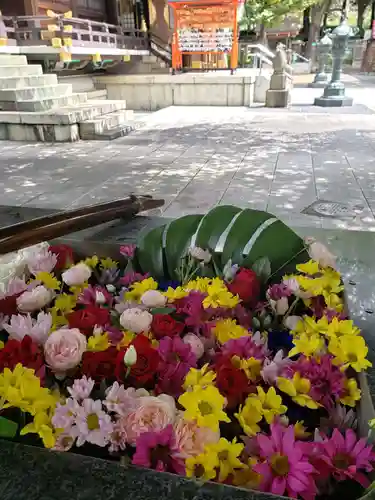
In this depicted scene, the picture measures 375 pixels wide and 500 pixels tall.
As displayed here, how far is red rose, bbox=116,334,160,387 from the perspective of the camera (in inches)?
40.8

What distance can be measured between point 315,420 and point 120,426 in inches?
19.0

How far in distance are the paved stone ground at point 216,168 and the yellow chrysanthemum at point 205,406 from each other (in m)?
2.62

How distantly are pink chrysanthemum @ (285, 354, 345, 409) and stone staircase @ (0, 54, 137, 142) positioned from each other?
6.60m

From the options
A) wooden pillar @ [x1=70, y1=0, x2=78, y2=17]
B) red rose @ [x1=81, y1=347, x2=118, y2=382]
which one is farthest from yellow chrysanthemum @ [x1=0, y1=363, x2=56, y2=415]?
wooden pillar @ [x1=70, y1=0, x2=78, y2=17]

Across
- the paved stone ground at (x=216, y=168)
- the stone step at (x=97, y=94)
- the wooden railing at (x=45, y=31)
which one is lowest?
the paved stone ground at (x=216, y=168)

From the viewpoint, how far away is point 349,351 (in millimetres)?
1130

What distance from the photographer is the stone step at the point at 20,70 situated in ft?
27.1

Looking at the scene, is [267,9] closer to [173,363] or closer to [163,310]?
[163,310]

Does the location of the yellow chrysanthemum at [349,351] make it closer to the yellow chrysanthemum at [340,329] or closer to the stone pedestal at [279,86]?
the yellow chrysanthemum at [340,329]

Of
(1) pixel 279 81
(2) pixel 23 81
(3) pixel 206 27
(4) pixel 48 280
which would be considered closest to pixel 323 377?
(4) pixel 48 280

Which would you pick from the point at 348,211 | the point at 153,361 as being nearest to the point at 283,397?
the point at 153,361

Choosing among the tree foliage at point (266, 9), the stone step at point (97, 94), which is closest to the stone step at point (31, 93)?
the stone step at point (97, 94)

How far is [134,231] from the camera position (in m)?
2.12

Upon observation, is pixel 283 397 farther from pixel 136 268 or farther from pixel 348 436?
pixel 136 268
